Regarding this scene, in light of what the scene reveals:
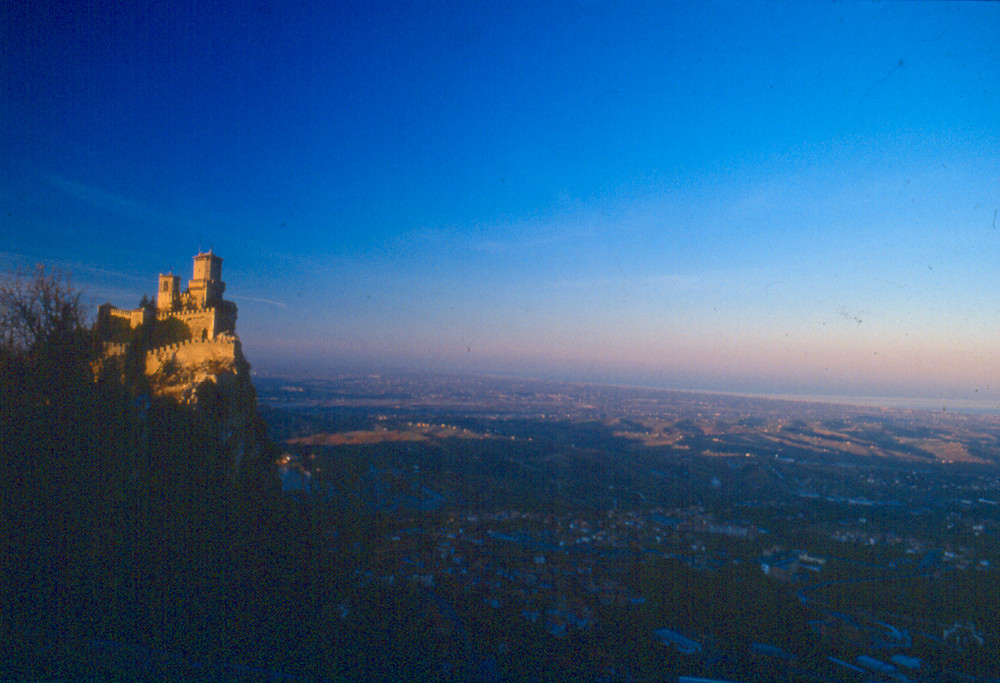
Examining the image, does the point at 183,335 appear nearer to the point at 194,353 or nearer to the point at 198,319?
the point at 198,319

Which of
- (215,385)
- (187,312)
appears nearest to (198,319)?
(187,312)

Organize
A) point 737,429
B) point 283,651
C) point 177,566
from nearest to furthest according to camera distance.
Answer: point 283,651, point 177,566, point 737,429

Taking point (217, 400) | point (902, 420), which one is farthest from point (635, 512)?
point (902, 420)

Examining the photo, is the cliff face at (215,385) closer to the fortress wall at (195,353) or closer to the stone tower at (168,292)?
the fortress wall at (195,353)

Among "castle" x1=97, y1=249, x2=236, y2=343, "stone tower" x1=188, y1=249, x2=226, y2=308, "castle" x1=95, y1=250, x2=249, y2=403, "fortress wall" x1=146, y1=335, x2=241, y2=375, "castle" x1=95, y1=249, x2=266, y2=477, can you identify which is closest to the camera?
"castle" x1=95, y1=249, x2=266, y2=477

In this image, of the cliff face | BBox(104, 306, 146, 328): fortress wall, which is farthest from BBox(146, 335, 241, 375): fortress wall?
BBox(104, 306, 146, 328): fortress wall

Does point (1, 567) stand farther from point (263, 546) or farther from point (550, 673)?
point (550, 673)

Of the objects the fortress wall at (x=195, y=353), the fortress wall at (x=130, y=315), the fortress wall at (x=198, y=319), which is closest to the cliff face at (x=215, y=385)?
the fortress wall at (x=195, y=353)

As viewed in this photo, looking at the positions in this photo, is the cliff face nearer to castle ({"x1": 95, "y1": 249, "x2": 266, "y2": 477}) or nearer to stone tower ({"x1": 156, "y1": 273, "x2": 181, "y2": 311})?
castle ({"x1": 95, "y1": 249, "x2": 266, "y2": 477})
